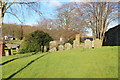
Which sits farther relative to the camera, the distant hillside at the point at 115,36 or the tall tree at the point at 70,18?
the tall tree at the point at 70,18

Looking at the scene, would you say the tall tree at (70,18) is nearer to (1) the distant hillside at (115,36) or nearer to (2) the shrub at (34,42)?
(1) the distant hillside at (115,36)

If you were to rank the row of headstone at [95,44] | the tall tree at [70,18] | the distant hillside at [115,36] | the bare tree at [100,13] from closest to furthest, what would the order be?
the row of headstone at [95,44] → the distant hillside at [115,36] → the bare tree at [100,13] → the tall tree at [70,18]

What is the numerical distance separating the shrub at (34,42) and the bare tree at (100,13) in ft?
38.0

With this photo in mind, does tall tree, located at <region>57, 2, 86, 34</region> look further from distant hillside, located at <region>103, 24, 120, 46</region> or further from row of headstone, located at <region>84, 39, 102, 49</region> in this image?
row of headstone, located at <region>84, 39, 102, 49</region>

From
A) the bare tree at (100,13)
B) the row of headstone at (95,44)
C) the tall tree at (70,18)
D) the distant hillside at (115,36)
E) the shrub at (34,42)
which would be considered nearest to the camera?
the row of headstone at (95,44)

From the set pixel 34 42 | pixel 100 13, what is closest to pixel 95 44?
pixel 34 42

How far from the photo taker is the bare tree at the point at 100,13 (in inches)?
934

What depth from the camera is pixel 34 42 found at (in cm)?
1388

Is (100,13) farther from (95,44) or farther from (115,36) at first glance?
(95,44)

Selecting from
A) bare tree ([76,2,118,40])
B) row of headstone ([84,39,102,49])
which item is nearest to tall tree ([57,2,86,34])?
bare tree ([76,2,118,40])

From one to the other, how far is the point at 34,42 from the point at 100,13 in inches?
577

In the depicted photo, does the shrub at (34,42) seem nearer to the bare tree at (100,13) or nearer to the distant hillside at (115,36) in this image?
the distant hillside at (115,36)

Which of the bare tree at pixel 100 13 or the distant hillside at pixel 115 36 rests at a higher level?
the bare tree at pixel 100 13

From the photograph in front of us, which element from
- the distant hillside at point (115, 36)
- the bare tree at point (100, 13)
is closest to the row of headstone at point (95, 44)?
the distant hillside at point (115, 36)
